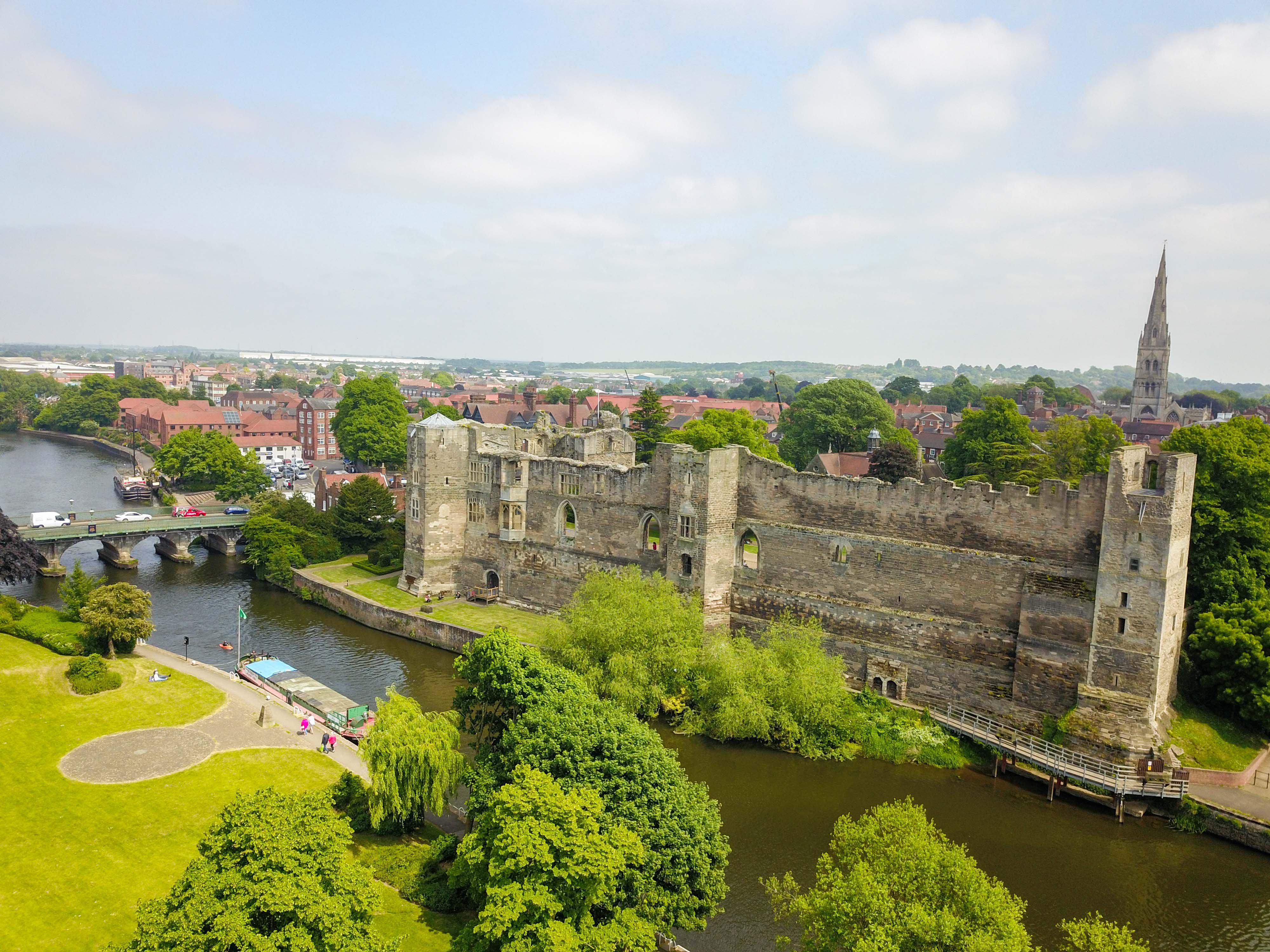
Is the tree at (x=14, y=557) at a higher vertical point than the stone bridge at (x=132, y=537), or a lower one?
higher

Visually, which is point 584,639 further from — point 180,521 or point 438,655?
point 180,521

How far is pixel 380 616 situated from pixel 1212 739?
129 feet

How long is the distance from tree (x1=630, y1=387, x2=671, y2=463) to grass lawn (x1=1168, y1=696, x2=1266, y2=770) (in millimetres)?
45287

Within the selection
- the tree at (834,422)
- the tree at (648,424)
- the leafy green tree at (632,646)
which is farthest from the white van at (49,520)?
the tree at (834,422)

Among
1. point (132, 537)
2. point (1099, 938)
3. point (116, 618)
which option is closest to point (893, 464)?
point (116, 618)

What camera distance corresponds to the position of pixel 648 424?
251 ft

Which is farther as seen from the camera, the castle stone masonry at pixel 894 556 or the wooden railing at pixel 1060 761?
the castle stone masonry at pixel 894 556

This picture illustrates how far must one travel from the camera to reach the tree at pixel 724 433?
69.1 m

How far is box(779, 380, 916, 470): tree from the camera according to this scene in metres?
89.3

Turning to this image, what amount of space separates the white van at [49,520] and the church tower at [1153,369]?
123128 mm

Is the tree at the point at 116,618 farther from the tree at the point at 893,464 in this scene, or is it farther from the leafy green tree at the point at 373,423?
the leafy green tree at the point at 373,423

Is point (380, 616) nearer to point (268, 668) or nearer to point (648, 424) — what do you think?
point (268, 668)

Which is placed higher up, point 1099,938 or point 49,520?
point 1099,938

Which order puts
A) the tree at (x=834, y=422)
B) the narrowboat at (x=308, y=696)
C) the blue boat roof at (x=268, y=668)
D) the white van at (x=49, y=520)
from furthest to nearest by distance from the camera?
the tree at (x=834, y=422) < the white van at (x=49, y=520) < the blue boat roof at (x=268, y=668) < the narrowboat at (x=308, y=696)
